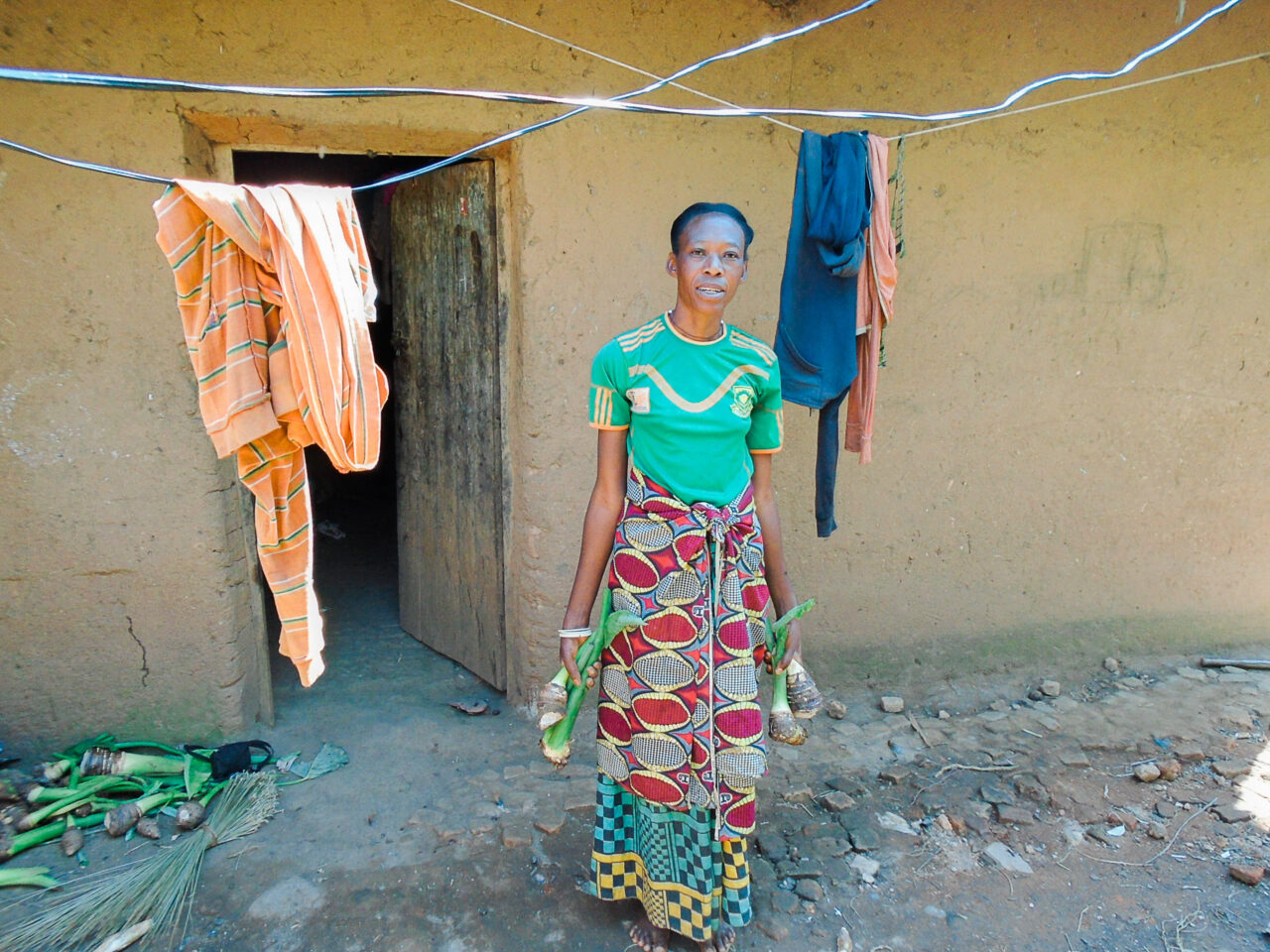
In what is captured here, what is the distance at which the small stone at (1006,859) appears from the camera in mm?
2887

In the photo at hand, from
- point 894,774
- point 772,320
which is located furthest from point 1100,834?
point 772,320

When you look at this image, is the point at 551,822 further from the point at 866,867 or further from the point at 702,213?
the point at 702,213

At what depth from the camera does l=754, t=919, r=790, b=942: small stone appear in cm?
255

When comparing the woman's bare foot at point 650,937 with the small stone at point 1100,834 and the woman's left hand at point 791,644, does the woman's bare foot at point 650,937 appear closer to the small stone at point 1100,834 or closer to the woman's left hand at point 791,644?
the woman's left hand at point 791,644

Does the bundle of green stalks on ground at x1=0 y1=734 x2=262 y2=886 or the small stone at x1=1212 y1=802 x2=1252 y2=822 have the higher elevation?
the bundle of green stalks on ground at x1=0 y1=734 x2=262 y2=886

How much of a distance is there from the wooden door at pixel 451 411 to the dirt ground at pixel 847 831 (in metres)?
0.39

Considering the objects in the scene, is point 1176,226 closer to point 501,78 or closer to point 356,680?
point 501,78

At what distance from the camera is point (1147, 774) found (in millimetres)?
3367

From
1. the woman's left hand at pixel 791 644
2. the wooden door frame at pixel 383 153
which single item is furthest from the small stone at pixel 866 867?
the wooden door frame at pixel 383 153

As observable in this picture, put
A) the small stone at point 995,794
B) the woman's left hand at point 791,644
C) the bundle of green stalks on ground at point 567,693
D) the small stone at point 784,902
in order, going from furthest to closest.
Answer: the small stone at point 995,794, the small stone at point 784,902, the woman's left hand at point 791,644, the bundle of green stalks on ground at point 567,693

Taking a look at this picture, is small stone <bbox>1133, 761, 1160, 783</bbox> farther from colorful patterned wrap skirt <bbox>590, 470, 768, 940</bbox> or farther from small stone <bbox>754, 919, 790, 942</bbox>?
colorful patterned wrap skirt <bbox>590, 470, 768, 940</bbox>

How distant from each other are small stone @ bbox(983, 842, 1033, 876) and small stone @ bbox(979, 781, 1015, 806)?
240 millimetres

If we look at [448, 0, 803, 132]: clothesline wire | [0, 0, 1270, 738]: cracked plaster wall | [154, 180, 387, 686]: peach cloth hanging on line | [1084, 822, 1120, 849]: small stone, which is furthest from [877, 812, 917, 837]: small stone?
[448, 0, 803, 132]: clothesline wire

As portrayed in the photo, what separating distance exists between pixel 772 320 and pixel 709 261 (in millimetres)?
1467
